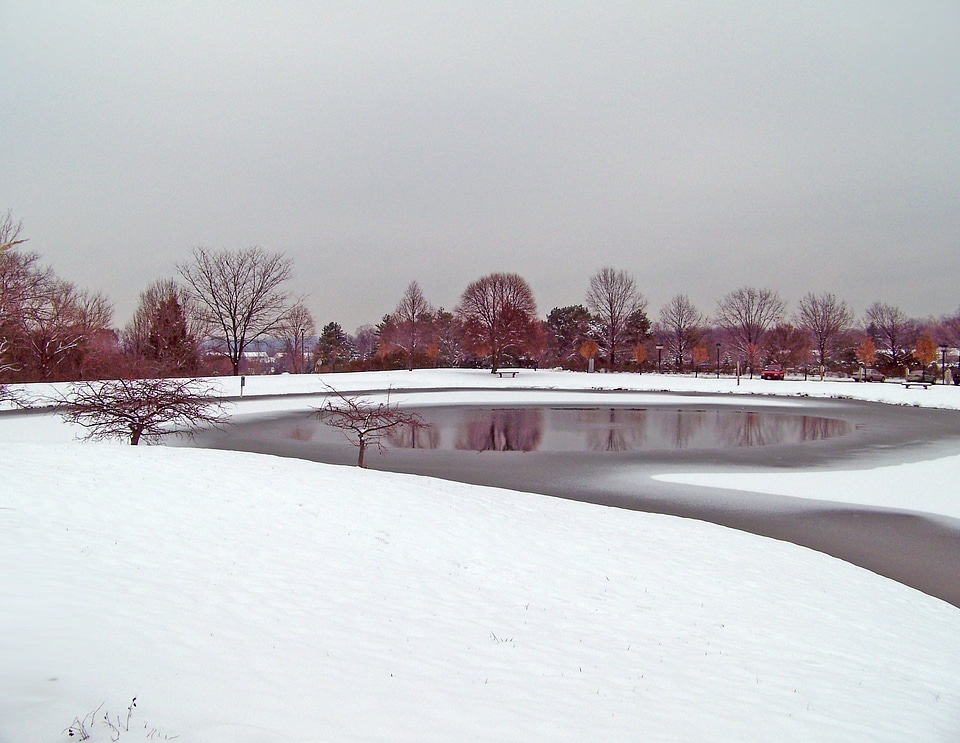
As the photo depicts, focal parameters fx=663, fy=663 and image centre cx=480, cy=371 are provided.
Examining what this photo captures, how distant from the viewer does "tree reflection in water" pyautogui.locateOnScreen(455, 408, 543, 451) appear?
19.8 m

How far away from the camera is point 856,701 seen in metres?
5.05

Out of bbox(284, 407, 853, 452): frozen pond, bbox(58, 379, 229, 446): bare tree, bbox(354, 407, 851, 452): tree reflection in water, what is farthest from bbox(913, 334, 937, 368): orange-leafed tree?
bbox(58, 379, 229, 446): bare tree

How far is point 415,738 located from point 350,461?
12.8 m

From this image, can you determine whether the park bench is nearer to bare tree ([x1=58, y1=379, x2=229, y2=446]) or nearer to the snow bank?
the snow bank

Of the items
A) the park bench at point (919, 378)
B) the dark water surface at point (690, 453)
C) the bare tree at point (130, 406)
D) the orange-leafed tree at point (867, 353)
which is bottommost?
the dark water surface at point (690, 453)

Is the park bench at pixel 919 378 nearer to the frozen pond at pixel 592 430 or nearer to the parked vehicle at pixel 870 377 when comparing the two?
Answer: the parked vehicle at pixel 870 377

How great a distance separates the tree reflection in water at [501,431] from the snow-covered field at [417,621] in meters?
8.44

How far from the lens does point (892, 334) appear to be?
72.6 metres

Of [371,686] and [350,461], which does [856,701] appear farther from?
[350,461]

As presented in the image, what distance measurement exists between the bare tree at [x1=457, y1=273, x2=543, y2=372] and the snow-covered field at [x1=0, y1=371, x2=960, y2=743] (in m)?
53.8

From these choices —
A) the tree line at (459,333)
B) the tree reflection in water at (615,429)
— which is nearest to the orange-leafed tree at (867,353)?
the tree line at (459,333)

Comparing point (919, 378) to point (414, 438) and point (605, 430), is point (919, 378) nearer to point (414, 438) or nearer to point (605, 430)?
point (605, 430)

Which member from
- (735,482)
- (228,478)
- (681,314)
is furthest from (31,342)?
(681,314)

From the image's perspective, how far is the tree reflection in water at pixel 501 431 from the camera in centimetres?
1980
